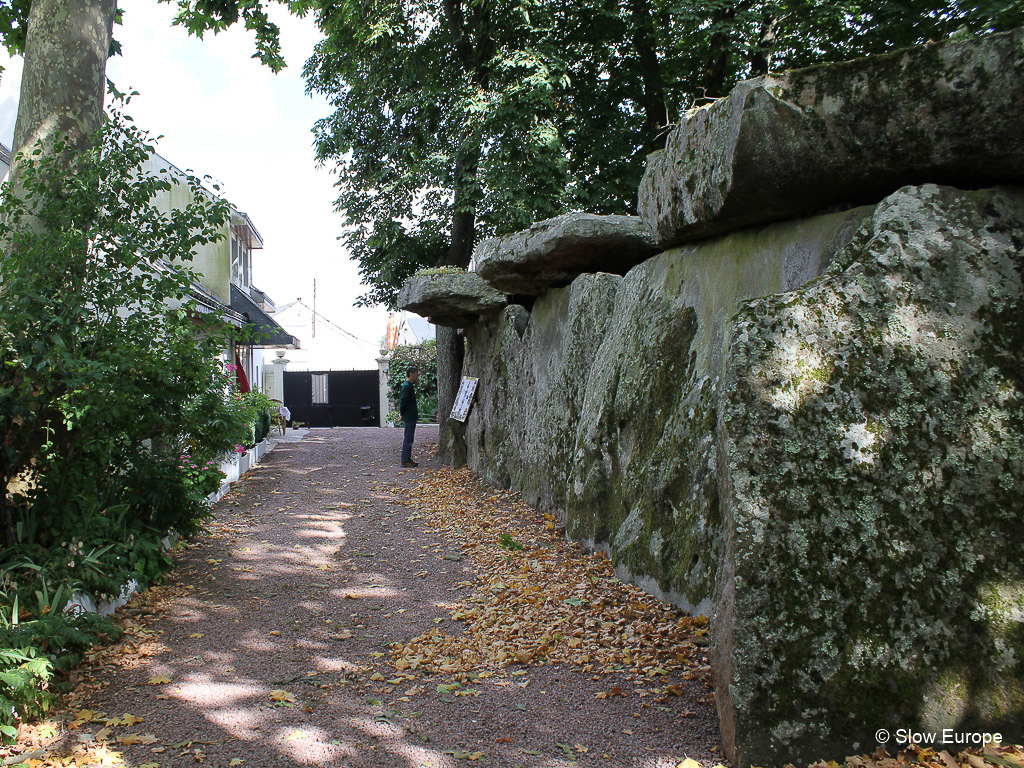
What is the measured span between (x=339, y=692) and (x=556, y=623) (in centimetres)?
142

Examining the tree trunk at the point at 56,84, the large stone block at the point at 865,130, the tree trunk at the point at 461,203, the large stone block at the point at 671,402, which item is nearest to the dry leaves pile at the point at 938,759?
the large stone block at the point at 671,402

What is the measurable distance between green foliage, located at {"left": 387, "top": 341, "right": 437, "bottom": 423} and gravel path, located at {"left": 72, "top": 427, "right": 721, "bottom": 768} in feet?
49.2

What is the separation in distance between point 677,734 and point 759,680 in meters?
0.59

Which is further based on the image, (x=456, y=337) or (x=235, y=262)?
(x=235, y=262)

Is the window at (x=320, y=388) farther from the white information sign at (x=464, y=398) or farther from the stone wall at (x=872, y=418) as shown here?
the stone wall at (x=872, y=418)

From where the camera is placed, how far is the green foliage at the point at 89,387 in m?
4.39

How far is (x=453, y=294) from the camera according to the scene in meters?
10.6

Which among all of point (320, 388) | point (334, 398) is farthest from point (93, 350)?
point (320, 388)

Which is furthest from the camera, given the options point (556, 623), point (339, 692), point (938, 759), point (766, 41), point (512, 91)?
point (766, 41)

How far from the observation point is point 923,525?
293cm

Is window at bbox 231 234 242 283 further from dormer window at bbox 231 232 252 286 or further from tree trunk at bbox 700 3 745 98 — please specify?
tree trunk at bbox 700 3 745 98

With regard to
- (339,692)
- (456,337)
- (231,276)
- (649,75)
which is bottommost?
(339,692)

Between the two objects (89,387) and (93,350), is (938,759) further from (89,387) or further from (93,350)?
(93,350)

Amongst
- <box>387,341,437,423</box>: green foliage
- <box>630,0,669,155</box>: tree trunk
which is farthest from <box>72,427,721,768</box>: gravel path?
<box>387,341,437,423</box>: green foliage
